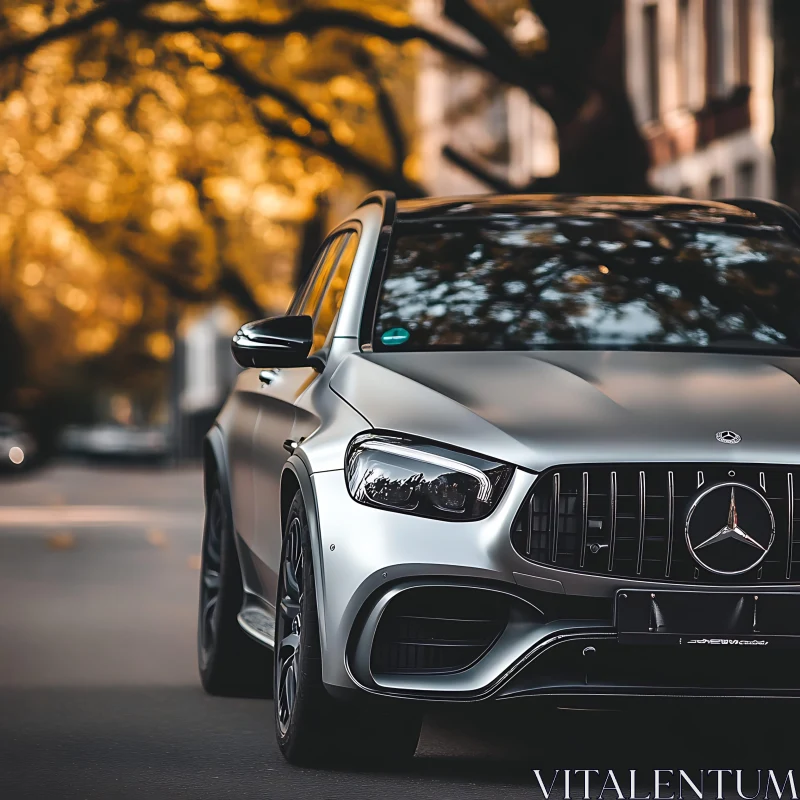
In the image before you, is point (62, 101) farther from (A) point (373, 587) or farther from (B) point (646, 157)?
(A) point (373, 587)

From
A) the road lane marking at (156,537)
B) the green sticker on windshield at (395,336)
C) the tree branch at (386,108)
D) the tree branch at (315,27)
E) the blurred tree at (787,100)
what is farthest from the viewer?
the tree branch at (386,108)

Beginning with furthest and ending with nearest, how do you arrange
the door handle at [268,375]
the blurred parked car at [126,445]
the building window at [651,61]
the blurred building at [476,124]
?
1. the blurred parked car at [126,445]
2. the building window at [651,61]
3. the blurred building at [476,124]
4. the door handle at [268,375]

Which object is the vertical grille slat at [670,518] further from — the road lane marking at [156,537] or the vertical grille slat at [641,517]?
the road lane marking at [156,537]

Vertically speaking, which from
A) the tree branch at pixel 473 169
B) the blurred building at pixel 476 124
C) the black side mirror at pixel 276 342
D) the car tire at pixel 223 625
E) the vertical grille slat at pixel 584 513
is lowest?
the blurred building at pixel 476 124

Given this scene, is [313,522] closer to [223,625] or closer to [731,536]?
[731,536]

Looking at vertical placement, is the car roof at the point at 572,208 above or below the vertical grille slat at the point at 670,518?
above

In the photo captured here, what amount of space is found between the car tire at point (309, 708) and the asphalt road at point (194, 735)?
71 millimetres

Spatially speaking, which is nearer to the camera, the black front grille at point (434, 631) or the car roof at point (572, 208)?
the black front grille at point (434, 631)

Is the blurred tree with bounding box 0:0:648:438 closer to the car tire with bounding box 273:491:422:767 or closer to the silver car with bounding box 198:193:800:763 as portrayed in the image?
the silver car with bounding box 198:193:800:763

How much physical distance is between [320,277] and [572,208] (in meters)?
1.02

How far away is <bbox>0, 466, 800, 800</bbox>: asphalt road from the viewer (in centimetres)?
600

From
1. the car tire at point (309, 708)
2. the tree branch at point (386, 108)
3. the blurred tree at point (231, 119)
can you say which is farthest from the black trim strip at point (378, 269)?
the tree branch at point (386, 108)

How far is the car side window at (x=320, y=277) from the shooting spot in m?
7.55

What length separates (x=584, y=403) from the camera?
18.9ft
